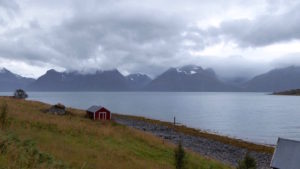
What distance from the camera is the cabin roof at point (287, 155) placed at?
1091 inches

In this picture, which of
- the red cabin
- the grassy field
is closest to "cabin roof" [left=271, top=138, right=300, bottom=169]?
the grassy field

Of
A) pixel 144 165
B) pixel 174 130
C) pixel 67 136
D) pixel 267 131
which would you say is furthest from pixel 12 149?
pixel 267 131

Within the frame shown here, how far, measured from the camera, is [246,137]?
74438 millimetres

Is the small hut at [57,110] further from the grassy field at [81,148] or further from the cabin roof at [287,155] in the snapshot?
the cabin roof at [287,155]

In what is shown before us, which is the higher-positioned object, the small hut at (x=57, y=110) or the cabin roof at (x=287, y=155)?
the small hut at (x=57, y=110)

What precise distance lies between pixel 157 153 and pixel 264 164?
66.8 ft

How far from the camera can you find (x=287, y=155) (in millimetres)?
28594

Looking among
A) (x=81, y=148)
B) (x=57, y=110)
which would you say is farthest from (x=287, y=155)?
(x=57, y=110)

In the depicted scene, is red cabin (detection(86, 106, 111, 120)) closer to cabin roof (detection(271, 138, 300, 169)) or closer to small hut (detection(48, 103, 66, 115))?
small hut (detection(48, 103, 66, 115))

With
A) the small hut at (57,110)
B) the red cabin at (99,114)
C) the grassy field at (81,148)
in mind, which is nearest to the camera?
the grassy field at (81,148)

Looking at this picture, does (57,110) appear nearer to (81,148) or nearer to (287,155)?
(81,148)

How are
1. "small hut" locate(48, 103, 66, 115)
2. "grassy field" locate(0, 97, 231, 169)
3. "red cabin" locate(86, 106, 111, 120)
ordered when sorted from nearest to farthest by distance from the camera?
1. "grassy field" locate(0, 97, 231, 169)
2. "small hut" locate(48, 103, 66, 115)
3. "red cabin" locate(86, 106, 111, 120)

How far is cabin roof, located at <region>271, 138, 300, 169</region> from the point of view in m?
27.7

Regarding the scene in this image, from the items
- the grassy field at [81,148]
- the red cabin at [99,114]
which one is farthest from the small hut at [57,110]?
the grassy field at [81,148]
